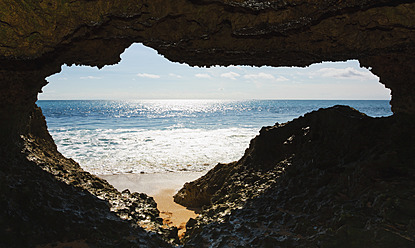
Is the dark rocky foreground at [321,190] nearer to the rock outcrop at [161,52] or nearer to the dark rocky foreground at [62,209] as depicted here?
the rock outcrop at [161,52]

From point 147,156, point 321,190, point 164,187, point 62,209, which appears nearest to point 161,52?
point 62,209

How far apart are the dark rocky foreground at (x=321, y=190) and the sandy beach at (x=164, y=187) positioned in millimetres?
1008

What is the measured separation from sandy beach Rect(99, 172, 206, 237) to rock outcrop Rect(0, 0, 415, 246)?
0.93 m

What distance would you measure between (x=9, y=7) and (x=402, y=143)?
5.30 meters

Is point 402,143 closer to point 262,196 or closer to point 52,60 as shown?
point 262,196

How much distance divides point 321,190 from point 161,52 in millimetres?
3657

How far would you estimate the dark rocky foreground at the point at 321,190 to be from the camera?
2.63 m

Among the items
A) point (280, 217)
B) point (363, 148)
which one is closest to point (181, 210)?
point (280, 217)

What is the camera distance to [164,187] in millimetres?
7625

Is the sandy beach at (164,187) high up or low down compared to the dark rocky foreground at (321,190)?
down

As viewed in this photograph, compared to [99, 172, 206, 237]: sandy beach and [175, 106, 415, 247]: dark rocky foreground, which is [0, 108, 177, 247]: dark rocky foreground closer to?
[99, 172, 206, 237]: sandy beach

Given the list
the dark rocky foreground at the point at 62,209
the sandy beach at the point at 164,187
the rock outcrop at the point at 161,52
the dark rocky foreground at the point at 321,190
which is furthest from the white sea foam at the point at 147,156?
the dark rocky foreground at the point at 321,190

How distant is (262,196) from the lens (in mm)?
4203

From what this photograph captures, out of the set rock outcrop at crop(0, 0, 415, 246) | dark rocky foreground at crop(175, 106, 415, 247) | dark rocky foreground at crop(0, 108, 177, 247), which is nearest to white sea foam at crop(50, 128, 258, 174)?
dark rocky foreground at crop(0, 108, 177, 247)
